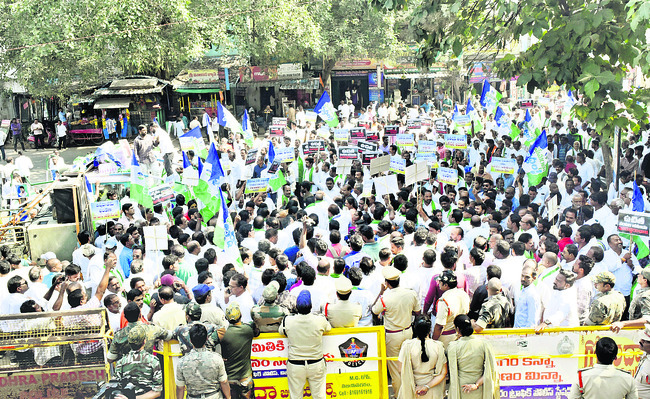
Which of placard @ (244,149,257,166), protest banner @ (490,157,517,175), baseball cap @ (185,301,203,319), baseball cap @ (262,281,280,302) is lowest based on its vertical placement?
baseball cap @ (185,301,203,319)

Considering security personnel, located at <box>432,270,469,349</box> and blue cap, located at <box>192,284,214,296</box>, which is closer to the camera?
security personnel, located at <box>432,270,469,349</box>

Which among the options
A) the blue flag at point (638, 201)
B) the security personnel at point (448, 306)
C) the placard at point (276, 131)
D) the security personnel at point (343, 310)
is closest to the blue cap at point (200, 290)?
the security personnel at point (343, 310)

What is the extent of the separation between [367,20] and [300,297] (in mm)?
25620

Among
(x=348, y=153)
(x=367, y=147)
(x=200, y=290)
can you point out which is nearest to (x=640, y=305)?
(x=200, y=290)

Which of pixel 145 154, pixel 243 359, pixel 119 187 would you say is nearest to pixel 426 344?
pixel 243 359

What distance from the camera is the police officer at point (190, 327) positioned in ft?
19.3

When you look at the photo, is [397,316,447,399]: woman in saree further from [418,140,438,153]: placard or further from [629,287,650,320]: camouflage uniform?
[418,140,438,153]: placard

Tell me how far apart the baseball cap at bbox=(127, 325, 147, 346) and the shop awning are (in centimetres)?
2253

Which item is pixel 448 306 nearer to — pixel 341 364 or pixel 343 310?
pixel 343 310

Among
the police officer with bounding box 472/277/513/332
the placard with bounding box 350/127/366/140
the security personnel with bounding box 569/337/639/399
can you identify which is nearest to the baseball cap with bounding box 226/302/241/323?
the police officer with bounding box 472/277/513/332

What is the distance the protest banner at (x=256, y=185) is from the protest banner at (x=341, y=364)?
561cm

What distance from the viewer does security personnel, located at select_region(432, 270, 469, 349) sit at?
249 inches

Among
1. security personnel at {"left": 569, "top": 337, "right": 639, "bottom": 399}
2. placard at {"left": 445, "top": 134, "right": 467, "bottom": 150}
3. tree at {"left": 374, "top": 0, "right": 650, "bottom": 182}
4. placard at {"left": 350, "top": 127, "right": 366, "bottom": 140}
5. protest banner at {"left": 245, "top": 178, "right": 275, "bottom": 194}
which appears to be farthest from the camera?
placard at {"left": 350, "top": 127, "right": 366, "bottom": 140}

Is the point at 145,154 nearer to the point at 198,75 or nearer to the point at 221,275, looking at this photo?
the point at 221,275
